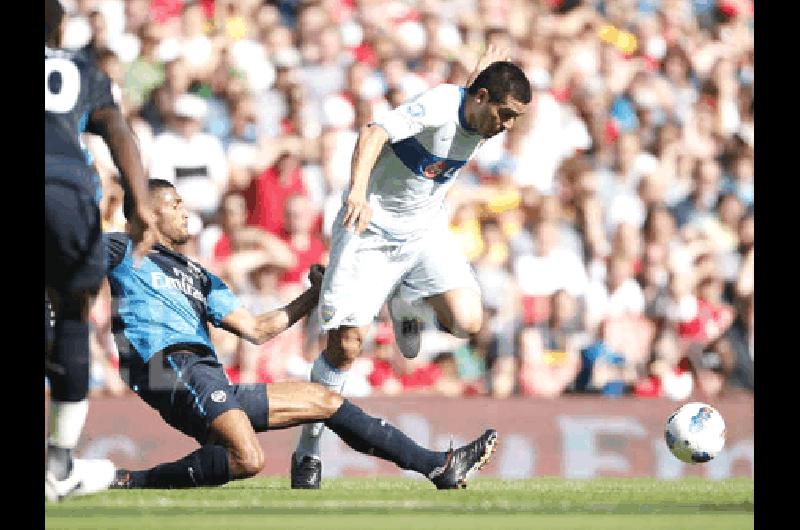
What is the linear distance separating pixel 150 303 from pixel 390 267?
1.81 metres

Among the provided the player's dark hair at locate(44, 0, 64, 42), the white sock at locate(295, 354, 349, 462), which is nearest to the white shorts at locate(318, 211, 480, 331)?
the white sock at locate(295, 354, 349, 462)

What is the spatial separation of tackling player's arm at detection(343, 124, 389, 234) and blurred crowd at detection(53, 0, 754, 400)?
3975mm

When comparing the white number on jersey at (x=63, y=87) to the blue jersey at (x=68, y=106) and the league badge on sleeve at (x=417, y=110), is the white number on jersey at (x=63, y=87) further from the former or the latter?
the league badge on sleeve at (x=417, y=110)

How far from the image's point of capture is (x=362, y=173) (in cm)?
823

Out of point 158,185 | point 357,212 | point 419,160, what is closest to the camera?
point 357,212

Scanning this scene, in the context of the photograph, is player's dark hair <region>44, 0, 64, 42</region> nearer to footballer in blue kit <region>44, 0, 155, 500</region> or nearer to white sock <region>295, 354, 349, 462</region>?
footballer in blue kit <region>44, 0, 155, 500</region>

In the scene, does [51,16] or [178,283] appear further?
[178,283]

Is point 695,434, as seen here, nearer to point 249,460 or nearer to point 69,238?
point 249,460

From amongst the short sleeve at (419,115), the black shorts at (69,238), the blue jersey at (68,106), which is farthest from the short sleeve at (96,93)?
the short sleeve at (419,115)

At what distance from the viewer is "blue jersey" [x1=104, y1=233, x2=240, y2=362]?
26.5 ft

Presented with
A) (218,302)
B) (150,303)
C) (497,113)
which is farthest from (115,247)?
(497,113)

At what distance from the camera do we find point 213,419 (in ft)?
25.9

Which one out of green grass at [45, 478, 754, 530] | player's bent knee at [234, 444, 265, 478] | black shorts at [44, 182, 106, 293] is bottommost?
green grass at [45, 478, 754, 530]
